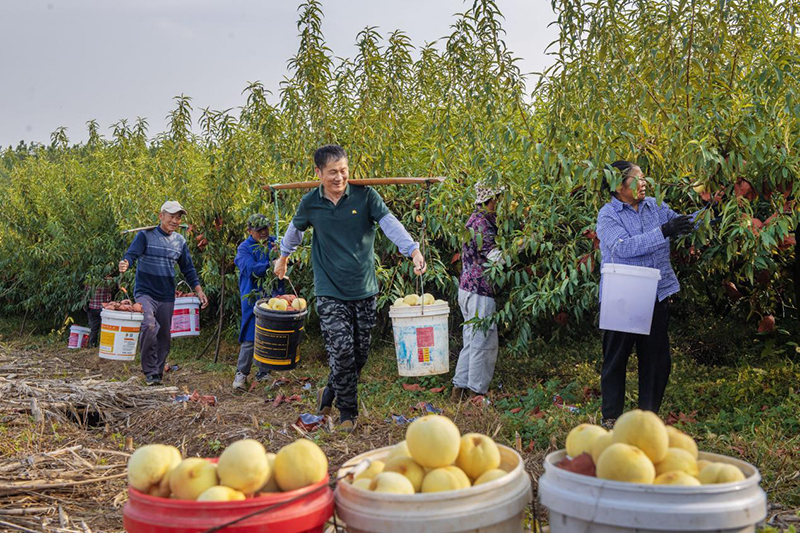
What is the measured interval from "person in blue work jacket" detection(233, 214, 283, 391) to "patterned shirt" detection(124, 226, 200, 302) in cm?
70

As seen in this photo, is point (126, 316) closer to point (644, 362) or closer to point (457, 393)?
point (457, 393)

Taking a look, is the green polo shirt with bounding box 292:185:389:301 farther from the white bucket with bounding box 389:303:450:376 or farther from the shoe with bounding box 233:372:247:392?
the shoe with bounding box 233:372:247:392

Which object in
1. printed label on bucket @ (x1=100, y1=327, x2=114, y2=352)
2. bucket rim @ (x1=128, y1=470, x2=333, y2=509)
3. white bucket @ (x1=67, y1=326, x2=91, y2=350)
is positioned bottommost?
white bucket @ (x1=67, y1=326, x2=91, y2=350)

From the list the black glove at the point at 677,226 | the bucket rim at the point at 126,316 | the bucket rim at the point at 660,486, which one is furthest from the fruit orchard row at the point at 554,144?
the bucket rim at the point at 660,486

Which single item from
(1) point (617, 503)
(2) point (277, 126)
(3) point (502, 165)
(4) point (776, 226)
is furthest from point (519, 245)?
(1) point (617, 503)

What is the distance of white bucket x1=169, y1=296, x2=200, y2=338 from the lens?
28.0 feet

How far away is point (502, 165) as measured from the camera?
5.56m

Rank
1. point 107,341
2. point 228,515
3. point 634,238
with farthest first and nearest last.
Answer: point 107,341 → point 634,238 → point 228,515

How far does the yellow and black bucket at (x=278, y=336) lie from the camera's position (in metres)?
5.85

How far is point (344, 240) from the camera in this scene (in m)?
4.73

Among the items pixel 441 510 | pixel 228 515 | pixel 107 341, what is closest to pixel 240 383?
pixel 107 341

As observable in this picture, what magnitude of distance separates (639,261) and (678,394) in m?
1.48

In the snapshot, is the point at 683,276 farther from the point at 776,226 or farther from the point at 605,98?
the point at 605,98

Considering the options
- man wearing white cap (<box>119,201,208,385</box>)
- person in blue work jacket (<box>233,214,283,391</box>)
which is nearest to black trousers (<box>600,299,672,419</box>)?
person in blue work jacket (<box>233,214,283,391</box>)
